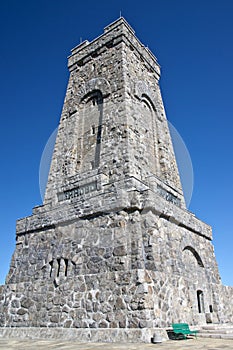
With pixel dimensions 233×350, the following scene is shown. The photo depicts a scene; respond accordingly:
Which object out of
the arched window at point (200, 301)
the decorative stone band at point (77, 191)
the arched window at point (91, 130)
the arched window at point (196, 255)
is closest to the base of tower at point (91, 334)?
the arched window at point (200, 301)

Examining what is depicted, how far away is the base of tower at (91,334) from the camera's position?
7.43 m

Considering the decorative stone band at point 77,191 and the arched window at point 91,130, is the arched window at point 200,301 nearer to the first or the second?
the decorative stone band at point 77,191

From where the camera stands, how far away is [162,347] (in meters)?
6.46

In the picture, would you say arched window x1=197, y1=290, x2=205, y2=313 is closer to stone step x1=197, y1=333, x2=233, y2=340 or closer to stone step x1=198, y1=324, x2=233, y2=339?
stone step x1=198, y1=324, x2=233, y2=339

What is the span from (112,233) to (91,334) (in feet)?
9.67

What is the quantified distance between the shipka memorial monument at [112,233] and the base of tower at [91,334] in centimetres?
4

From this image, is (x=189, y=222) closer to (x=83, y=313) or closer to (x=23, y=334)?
(x=83, y=313)

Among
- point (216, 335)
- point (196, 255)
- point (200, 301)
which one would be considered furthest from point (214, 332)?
point (196, 255)

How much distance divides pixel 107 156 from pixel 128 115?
6.99 feet

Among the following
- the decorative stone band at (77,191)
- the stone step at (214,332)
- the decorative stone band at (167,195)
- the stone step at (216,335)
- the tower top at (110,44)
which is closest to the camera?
the stone step at (216,335)

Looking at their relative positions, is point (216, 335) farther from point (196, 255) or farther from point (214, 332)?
point (196, 255)

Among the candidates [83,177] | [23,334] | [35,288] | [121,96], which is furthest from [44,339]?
[121,96]

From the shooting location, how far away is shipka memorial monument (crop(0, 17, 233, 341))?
27.9 feet

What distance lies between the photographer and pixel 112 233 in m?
9.45
